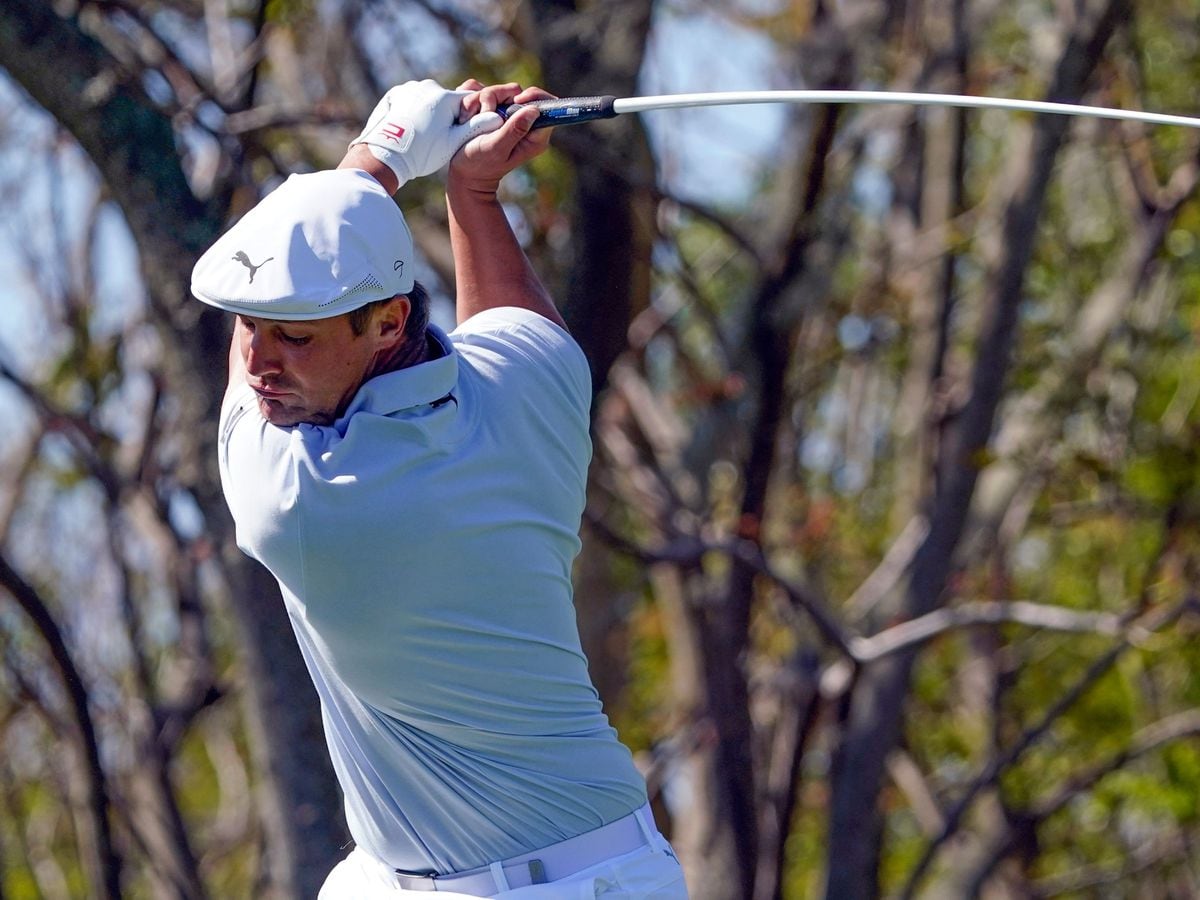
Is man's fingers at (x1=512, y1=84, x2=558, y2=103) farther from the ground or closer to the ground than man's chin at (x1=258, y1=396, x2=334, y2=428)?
farther from the ground

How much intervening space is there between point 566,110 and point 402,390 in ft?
2.31

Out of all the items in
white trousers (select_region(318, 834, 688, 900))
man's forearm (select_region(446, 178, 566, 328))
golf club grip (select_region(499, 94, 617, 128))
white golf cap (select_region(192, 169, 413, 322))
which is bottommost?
white trousers (select_region(318, 834, 688, 900))

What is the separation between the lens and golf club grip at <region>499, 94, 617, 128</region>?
293 centimetres

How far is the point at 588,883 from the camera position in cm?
256

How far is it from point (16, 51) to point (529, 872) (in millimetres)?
2372

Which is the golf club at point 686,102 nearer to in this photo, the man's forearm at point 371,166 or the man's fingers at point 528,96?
the man's fingers at point 528,96

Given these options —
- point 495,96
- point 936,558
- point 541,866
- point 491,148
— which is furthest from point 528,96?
point 936,558

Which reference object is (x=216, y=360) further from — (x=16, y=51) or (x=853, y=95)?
(x=853, y=95)

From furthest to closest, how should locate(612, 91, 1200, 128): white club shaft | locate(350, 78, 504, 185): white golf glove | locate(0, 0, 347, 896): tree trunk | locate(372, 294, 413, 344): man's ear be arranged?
locate(0, 0, 347, 896): tree trunk, locate(350, 78, 504, 185): white golf glove, locate(612, 91, 1200, 128): white club shaft, locate(372, 294, 413, 344): man's ear

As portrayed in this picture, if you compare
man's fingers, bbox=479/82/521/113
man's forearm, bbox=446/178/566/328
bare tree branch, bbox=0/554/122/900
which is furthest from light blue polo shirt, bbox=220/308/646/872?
bare tree branch, bbox=0/554/122/900

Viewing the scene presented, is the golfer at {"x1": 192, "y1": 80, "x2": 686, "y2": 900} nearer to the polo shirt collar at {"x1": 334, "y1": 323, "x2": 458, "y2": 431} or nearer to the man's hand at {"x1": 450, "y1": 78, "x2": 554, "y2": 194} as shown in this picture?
the polo shirt collar at {"x1": 334, "y1": 323, "x2": 458, "y2": 431}

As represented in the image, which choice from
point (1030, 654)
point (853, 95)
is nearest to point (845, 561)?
point (1030, 654)

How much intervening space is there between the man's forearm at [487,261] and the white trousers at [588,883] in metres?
0.85

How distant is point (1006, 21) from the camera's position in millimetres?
9609
